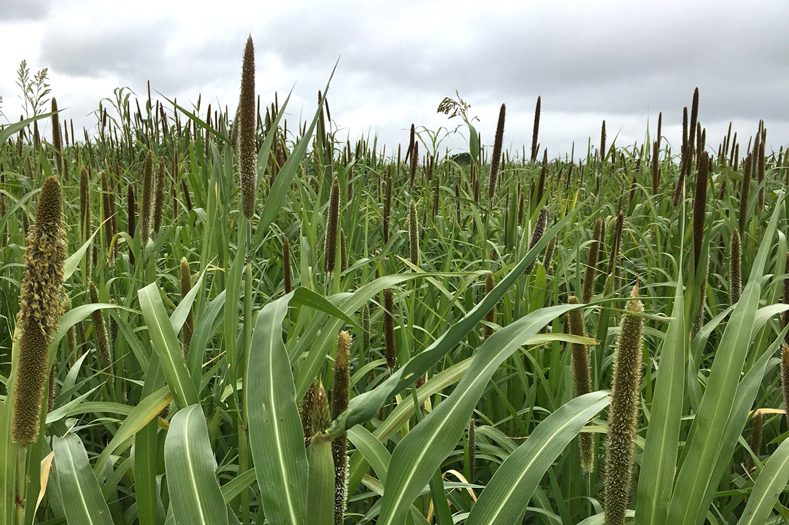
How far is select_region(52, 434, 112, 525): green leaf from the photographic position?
1099 mm

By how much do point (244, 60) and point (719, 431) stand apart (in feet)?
3.71

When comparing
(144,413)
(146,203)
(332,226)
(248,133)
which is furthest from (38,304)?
(146,203)

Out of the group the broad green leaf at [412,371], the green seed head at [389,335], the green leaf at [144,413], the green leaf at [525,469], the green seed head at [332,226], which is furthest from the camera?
the green seed head at [332,226]

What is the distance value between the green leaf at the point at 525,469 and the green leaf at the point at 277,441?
1.01 ft

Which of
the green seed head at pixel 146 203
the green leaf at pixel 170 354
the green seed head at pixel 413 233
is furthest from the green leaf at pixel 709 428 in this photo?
the green seed head at pixel 146 203

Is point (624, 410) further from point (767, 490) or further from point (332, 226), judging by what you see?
point (332, 226)

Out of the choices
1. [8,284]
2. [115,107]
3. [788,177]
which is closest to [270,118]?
[115,107]

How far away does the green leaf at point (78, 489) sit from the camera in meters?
1.10

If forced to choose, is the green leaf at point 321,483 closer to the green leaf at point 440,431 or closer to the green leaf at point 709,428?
the green leaf at point 440,431

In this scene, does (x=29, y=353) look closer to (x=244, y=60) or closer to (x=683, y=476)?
(x=244, y=60)

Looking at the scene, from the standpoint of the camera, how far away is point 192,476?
3.17 feet

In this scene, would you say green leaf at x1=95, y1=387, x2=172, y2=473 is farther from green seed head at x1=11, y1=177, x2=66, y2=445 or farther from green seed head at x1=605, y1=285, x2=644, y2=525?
green seed head at x1=605, y1=285, x2=644, y2=525

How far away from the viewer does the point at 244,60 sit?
1.35m

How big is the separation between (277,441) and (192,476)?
174 mm
